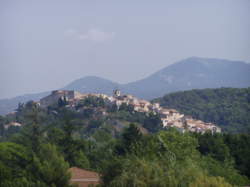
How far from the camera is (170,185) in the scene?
1775 centimetres

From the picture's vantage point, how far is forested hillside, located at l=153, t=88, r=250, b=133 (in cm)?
11675

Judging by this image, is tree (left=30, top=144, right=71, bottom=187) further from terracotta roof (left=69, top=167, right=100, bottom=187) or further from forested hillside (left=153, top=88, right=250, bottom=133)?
forested hillside (left=153, top=88, right=250, bottom=133)

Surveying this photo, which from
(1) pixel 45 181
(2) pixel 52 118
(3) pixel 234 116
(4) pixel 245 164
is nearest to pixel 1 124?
(2) pixel 52 118

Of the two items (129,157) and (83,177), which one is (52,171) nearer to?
(129,157)

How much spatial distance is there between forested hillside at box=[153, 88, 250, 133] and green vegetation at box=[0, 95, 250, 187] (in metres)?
53.6

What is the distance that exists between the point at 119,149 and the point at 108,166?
16.0 meters

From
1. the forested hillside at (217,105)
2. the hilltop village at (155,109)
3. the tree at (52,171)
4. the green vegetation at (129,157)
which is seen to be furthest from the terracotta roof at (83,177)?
the forested hillside at (217,105)

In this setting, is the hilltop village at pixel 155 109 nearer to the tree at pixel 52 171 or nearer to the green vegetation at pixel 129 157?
the green vegetation at pixel 129 157

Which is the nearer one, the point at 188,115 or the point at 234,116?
the point at 234,116

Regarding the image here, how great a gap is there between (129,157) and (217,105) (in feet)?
378

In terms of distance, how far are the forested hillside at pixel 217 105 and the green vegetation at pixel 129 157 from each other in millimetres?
53573

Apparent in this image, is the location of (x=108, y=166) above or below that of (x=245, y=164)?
above

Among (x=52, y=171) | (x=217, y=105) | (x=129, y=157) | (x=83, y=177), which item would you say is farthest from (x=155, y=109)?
(x=129, y=157)

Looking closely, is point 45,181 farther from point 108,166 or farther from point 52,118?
point 52,118
